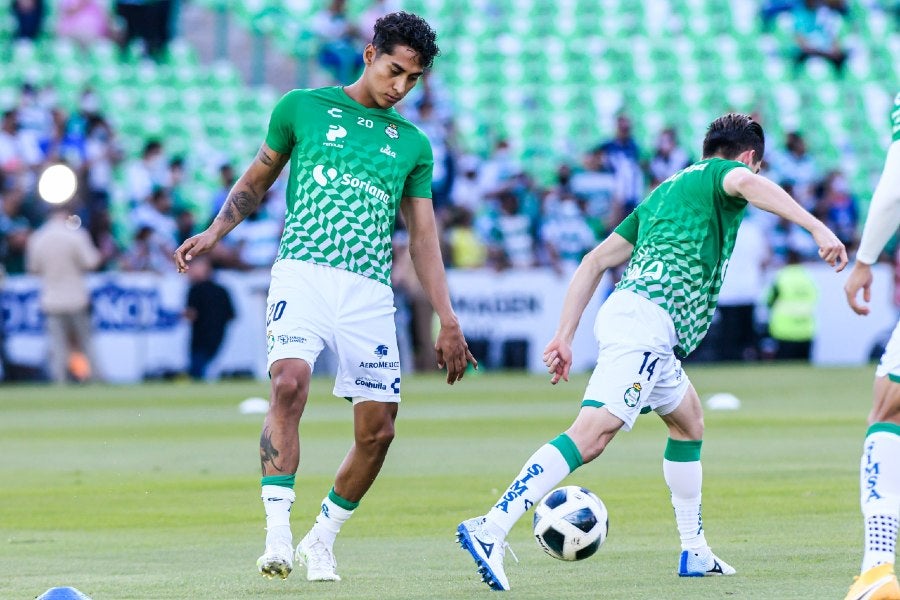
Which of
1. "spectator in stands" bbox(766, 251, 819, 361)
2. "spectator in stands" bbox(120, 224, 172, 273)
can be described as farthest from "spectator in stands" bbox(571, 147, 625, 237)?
"spectator in stands" bbox(120, 224, 172, 273)

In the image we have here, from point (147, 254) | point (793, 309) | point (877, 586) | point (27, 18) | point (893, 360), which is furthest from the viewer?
point (27, 18)

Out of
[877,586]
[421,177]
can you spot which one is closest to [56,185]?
[421,177]

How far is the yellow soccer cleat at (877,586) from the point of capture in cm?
600

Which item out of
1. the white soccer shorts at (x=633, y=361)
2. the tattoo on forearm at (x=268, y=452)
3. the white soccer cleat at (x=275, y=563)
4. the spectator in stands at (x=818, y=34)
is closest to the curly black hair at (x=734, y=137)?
the white soccer shorts at (x=633, y=361)

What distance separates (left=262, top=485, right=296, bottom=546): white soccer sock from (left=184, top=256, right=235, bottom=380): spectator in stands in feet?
52.9

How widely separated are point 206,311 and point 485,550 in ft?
55.2

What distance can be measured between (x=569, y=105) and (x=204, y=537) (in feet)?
68.5

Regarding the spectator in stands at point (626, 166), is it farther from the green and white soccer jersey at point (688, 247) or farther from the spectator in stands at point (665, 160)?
the green and white soccer jersey at point (688, 247)

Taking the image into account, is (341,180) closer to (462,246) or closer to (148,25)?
(462,246)

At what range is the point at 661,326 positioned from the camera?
741 centimetres

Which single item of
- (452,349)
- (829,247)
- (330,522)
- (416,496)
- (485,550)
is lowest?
(416,496)

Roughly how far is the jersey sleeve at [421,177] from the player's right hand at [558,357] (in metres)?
0.98

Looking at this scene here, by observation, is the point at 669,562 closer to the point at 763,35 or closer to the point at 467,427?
the point at 467,427

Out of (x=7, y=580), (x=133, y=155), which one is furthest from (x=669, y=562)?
(x=133, y=155)
